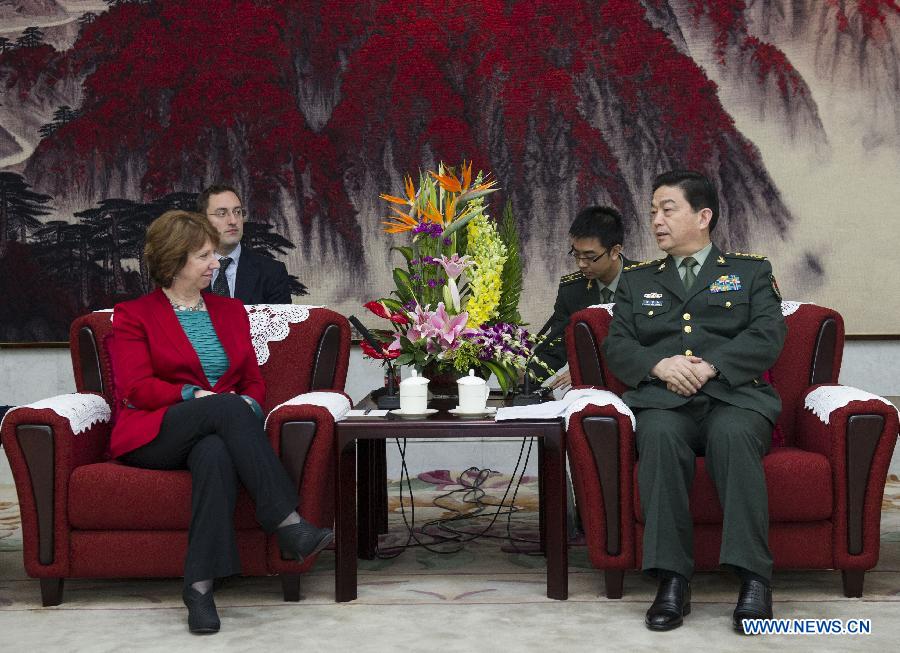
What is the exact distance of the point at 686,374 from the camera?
3018 mm

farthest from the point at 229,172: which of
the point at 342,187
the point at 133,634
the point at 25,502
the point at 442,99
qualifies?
the point at 133,634

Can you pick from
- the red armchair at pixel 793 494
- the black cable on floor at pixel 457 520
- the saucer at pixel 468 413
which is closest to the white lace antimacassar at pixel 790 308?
the red armchair at pixel 793 494

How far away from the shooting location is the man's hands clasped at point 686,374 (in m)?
3.02

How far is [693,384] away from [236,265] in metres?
2.03

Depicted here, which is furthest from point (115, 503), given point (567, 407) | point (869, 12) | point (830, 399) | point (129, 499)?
point (869, 12)

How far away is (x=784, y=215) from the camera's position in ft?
16.5

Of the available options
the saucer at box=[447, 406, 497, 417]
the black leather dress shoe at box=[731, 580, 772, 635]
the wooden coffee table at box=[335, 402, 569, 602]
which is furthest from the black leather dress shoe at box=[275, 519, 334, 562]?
the black leather dress shoe at box=[731, 580, 772, 635]

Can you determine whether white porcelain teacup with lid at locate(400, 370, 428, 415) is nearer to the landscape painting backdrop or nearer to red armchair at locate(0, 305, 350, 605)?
red armchair at locate(0, 305, 350, 605)

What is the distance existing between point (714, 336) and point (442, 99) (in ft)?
7.94

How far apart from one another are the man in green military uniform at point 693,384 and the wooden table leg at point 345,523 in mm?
816

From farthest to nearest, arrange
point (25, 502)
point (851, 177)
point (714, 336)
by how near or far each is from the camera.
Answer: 1. point (851, 177)
2. point (714, 336)
3. point (25, 502)

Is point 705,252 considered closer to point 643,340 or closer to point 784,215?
point 643,340

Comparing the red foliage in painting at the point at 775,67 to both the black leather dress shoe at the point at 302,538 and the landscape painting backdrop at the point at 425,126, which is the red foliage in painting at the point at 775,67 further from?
the black leather dress shoe at the point at 302,538

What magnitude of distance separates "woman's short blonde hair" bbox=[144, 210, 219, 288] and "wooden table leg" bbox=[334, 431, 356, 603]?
2.49 feet
